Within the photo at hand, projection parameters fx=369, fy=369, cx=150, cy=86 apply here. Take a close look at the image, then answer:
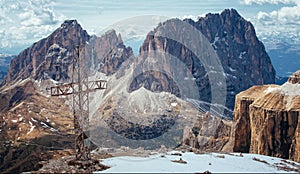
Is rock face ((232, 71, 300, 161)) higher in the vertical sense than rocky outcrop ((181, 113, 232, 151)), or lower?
higher

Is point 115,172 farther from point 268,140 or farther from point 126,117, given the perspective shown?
point 126,117

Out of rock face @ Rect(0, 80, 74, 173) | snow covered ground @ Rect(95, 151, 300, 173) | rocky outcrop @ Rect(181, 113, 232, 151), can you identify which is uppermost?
snow covered ground @ Rect(95, 151, 300, 173)

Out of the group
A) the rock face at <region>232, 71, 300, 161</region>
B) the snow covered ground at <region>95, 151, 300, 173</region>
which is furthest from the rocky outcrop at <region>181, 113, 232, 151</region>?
the snow covered ground at <region>95, 151, 300, 173</region>

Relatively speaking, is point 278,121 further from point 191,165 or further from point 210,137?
point 210,137

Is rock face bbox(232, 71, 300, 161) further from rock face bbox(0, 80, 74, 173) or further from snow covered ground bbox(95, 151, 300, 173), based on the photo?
rock face bbox(0, 80, 74, 173)

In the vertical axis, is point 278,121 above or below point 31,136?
above

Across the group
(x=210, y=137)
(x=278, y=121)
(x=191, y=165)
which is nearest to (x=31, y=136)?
(x=210, y=137)

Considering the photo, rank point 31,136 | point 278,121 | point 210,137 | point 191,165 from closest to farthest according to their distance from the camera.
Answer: point 191,165, point 278,121, point 210,137, point 31,136

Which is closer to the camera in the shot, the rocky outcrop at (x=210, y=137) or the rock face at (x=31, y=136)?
the rocky outcrop at (x=210, y=137)

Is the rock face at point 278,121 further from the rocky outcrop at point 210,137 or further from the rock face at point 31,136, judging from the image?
the rock face at point 31,136

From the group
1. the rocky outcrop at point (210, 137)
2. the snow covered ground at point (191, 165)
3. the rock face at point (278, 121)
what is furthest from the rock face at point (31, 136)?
the snow covered ground at point (191, 165)

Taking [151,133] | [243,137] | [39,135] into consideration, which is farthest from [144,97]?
[243,137]

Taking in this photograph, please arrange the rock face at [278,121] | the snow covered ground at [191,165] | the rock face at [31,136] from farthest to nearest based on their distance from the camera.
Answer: the rock face at [31,136]
the rock face at [278,121]
the snow covered ground at [191,165]
